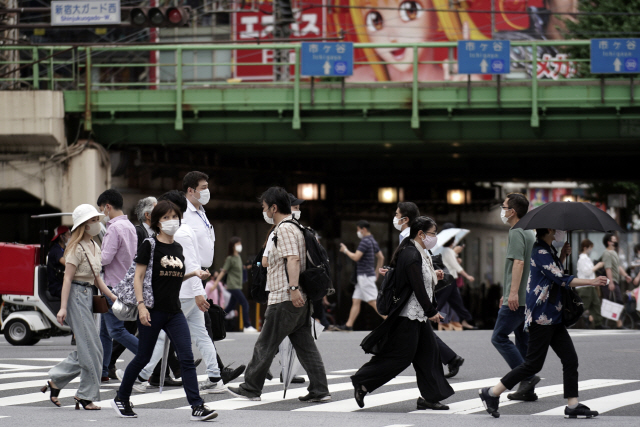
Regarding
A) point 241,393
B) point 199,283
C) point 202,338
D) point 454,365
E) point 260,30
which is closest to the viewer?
point 241,393

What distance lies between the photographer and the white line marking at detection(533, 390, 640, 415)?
852 centimetres

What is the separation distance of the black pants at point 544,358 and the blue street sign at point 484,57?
17.0 metres

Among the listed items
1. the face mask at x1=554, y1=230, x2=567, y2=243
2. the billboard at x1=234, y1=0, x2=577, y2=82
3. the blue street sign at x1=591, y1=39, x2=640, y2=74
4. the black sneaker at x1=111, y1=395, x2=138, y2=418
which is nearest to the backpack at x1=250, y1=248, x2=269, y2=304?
the black sneaker at x1=111, y1=395, x2=138, y2=418

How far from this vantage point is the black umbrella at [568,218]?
7.89 metres

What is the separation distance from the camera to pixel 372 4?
4722 cm

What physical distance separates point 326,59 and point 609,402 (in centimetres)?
1701

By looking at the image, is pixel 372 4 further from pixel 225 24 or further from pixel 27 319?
pixel 27 319

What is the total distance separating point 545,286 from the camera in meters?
8.09

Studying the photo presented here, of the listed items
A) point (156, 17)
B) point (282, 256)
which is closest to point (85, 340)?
point (282, 256)

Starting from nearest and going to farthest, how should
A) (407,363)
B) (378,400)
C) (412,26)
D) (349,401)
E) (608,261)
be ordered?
(407,363), (349,401), (378,400), (608,261), (412,26)

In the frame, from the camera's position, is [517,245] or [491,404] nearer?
[491,404]

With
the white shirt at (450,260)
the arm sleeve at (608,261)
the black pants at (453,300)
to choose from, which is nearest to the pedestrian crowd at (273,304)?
the black pants at (453,300)

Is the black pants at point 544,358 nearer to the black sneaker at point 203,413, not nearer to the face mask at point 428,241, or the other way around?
the face mask at point 428,241

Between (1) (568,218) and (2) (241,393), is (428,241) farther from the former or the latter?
(2) (241,393)
